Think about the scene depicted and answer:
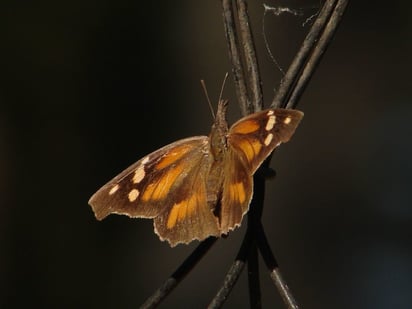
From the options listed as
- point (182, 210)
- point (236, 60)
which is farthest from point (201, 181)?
point (236, 60)

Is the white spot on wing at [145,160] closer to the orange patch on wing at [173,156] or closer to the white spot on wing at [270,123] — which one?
the orange patch on wing at [173,156]

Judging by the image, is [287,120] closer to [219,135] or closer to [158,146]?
[219,135]

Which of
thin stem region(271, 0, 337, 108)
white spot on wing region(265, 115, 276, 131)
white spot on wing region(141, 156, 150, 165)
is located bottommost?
white spot on wing region(141, 156, 150, 165)

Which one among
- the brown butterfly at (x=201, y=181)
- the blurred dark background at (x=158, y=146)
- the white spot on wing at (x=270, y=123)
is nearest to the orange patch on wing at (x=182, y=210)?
the brown butterfly at (x=201, y=181)

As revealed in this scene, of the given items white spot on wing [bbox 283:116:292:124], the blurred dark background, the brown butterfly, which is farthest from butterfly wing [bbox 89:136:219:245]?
the blurred dark background

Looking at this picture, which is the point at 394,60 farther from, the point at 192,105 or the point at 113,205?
the point at 113,205

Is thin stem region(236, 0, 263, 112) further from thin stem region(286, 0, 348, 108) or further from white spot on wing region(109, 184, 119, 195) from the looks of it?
white spot on wing region(109, 184, 119, 195)

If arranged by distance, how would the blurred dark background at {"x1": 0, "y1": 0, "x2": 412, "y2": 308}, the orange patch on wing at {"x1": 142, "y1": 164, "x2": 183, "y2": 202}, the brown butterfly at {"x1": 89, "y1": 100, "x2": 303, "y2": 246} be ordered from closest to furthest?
the brown butterfly at {"x1": 89, "y1": 100, "x2": 303, "y2": 246} → the orange patch on wing at {"x1": 142, "y1": 164, "x2": 183, "y2": 202} → the blurred dark background at {"x1": 0, "y1": 0, "x2": 412, "y2": 308}
